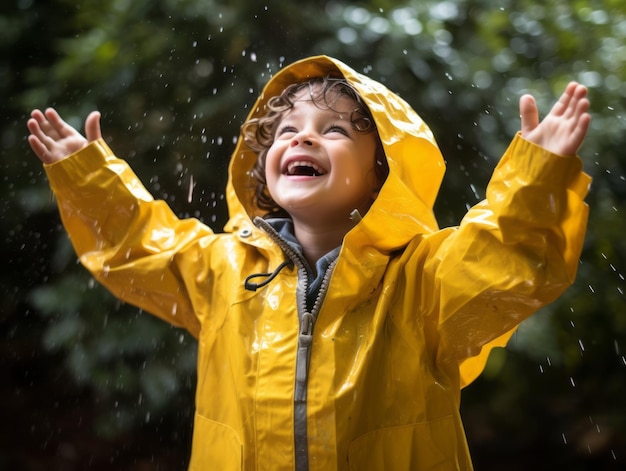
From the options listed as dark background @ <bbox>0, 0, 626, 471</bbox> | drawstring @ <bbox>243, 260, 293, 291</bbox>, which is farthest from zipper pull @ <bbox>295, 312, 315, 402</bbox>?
dark background @ <bbox>0, 0, 626, 471</bbox>

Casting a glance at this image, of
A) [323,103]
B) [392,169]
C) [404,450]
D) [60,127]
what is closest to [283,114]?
[323,103]

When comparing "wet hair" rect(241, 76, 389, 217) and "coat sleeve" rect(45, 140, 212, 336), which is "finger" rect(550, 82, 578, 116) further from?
"coat sleeve" rect(45, 140, 212, 336)

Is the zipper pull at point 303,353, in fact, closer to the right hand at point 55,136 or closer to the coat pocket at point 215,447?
the coat pocket at point 215,447

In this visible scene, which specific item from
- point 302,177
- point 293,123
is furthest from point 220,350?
point 293,123

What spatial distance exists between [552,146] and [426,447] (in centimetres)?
72

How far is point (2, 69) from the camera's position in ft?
11.1

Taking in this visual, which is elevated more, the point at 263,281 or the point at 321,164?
the point at 321,164

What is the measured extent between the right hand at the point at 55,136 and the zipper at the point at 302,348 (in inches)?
25.1

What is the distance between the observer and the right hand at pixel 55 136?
1.90m

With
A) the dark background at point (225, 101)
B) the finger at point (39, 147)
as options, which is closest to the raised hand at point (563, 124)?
the finger at point (39, 147)

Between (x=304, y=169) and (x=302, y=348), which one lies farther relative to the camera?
(x=304, y=169)

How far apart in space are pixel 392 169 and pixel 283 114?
15.3 inches

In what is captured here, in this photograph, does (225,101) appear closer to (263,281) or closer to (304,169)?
(304,169)

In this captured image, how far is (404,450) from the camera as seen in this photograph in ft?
5.27
